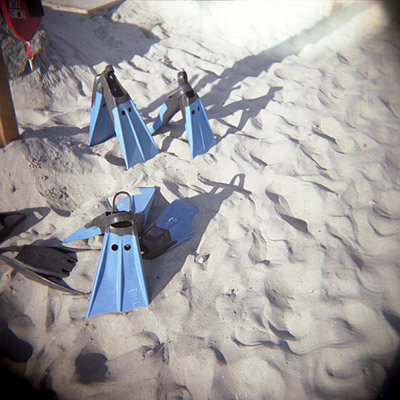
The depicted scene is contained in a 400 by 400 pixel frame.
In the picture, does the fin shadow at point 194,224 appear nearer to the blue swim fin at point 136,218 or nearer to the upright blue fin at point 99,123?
the blue swim fin at point 136,218

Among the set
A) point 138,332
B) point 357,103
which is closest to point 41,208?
point 138,332

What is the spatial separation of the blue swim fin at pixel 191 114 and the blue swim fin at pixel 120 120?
0.34m

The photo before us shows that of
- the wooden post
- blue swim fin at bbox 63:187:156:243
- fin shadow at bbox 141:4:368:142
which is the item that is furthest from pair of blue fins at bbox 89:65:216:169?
the wooden post

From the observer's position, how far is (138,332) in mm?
1611

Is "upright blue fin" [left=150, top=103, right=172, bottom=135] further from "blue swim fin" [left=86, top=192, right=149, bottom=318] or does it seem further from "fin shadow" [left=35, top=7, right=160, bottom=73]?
"fin shadow" [left=35, top=7, right=160, bottom=73]

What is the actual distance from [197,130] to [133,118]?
578 mm

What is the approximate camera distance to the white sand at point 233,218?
4.82ft

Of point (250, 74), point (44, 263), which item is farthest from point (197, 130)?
point (250, 74)

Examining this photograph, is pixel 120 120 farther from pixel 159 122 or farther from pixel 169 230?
pixel 169 230

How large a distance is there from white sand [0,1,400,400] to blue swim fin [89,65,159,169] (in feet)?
0.43

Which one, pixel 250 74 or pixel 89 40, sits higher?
pixel 89 40

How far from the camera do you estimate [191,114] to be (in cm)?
257

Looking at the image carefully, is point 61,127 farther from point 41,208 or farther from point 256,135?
point 256,135

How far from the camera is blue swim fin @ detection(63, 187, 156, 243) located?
1.84m
